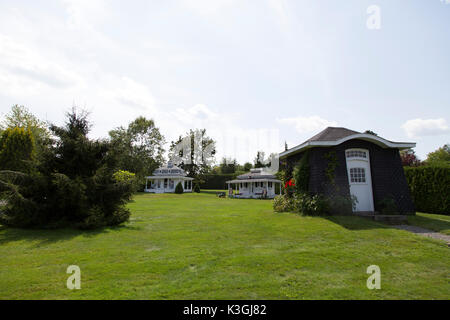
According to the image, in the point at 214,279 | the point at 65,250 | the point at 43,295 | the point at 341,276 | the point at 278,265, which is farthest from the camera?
the point at 65,250

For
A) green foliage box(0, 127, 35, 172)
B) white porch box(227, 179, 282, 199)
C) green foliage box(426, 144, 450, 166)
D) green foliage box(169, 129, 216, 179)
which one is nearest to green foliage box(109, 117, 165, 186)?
green foliage box(169, 129, 216, 179)

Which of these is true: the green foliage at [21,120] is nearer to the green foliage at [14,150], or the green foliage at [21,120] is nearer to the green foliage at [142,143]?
the green foliage at [142,143]

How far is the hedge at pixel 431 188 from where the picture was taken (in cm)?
1162

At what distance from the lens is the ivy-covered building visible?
34.1 feet

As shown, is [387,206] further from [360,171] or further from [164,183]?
[164,183]

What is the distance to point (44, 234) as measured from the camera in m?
6.68

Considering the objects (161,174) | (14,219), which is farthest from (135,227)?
(161,174)

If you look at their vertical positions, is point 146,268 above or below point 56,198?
below

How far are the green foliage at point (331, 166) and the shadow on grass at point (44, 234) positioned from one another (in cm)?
839

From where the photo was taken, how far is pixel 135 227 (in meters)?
7.90

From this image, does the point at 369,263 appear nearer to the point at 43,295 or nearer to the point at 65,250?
the point at 43,295

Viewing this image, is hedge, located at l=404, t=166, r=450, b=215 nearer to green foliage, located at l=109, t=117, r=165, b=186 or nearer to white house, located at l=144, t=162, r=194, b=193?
white house, located at l=144, t=162, r=194, b=193

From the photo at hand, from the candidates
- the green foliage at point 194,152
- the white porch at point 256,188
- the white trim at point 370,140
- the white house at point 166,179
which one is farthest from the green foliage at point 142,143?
the white trim at point 370,140

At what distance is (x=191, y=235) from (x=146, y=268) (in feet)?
8.53
